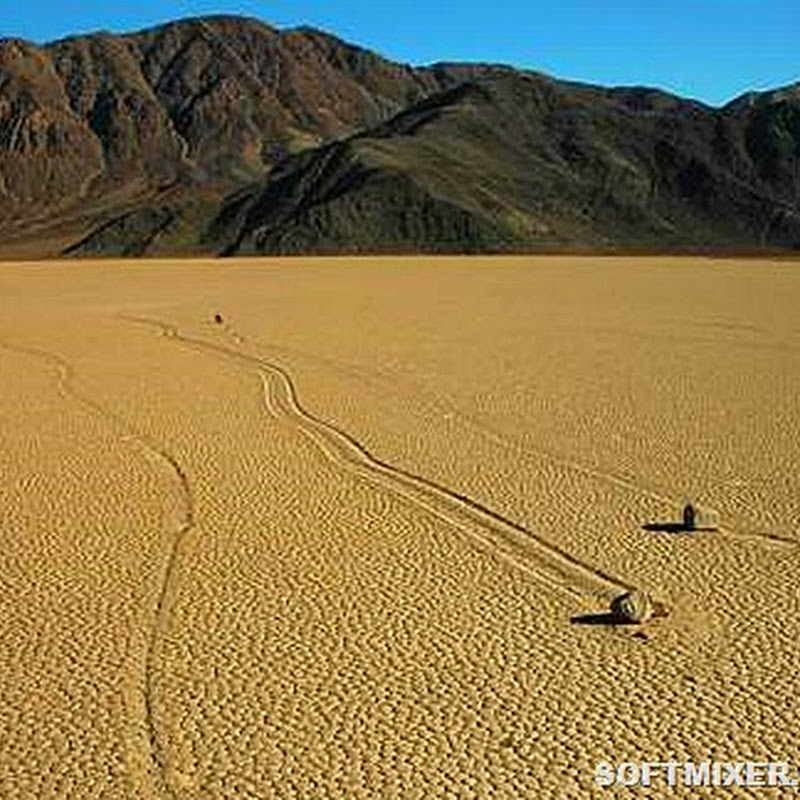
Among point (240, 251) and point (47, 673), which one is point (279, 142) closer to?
point (240, 251)

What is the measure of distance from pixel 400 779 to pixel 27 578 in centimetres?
373

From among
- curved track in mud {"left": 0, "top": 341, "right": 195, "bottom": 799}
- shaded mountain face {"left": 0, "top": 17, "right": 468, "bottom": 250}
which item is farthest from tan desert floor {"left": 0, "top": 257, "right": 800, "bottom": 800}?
shaded mountain face {"left": 0, "top": 17, "right": 468, "bottom": 250}

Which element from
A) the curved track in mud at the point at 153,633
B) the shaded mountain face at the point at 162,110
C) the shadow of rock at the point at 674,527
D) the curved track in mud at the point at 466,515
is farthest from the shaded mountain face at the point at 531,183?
the shadow of rock at the point at 674,527

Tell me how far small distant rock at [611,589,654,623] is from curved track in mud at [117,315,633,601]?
0.40m

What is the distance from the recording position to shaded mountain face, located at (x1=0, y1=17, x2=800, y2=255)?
95000 millimetres

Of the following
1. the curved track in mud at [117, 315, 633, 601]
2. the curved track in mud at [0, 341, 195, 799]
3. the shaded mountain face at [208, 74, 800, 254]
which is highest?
the shaded mountain face at [208, 74, 800, 254]

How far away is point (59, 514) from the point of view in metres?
9.64

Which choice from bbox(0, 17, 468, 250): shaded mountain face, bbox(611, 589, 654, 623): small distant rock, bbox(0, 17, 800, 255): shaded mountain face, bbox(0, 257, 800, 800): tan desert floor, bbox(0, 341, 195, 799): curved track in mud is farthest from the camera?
bbox(0, 17, 468, 250): shaded mountain face

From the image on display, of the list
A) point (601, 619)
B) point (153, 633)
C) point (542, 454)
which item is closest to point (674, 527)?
point (601, 619)

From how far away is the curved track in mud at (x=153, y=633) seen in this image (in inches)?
206

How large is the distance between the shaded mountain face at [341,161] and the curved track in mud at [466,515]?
75186 mm

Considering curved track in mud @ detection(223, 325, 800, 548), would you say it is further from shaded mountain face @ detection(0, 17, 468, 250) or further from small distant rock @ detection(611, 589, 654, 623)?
shaded mountain face @ detection(0, 17, 468, 250)

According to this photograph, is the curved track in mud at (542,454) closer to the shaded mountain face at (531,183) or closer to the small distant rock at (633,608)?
the small distant rock at (633,608)

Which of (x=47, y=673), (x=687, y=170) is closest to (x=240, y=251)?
(x=687, y=170)
